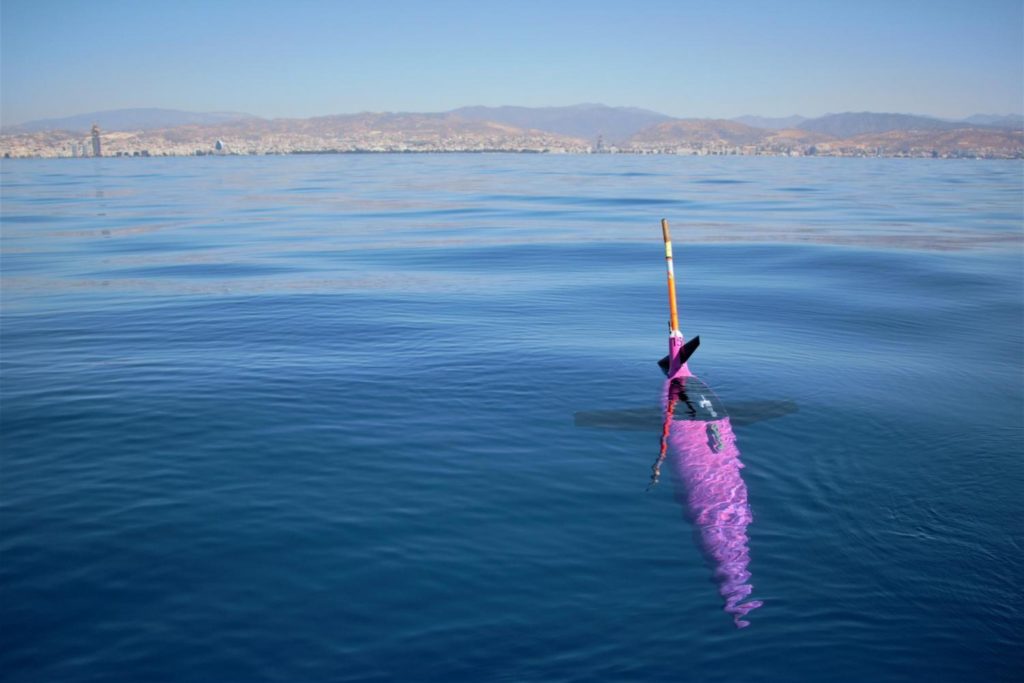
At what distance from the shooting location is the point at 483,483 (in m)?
13.8

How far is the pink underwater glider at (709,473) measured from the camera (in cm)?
1095

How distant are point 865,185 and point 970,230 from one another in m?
60.0

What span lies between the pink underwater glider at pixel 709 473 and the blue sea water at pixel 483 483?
0.28 meters

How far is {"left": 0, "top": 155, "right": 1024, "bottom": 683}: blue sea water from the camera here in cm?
946

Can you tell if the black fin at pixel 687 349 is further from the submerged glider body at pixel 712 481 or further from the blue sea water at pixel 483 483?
the blue sea water at pixel 483 483

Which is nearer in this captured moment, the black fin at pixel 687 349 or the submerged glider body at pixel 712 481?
the submerged glider body at pixel 712 481

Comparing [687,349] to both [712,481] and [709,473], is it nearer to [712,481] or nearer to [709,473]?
[709,473]

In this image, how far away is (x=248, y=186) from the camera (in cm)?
10438

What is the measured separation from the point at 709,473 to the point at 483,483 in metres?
3.83

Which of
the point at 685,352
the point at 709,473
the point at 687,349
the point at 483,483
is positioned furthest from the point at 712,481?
the point at 685,352

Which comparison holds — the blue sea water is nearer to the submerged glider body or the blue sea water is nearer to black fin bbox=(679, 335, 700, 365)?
the submerged glider body

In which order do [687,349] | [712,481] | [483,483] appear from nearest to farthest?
1. [712,481]
2. [483,483]
3. [687,349]

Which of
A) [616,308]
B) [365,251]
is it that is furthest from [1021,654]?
[365,251]

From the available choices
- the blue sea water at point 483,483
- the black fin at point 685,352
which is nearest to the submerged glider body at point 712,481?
the blue sea water at point 483,483
